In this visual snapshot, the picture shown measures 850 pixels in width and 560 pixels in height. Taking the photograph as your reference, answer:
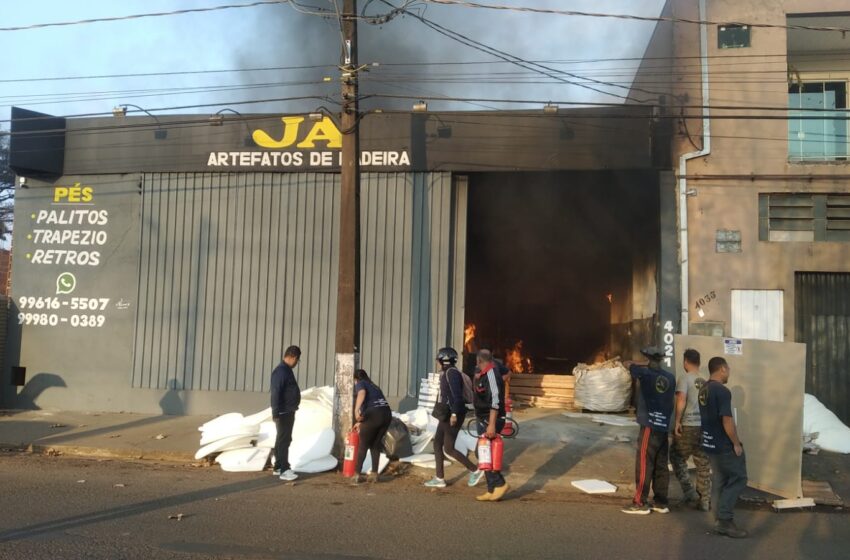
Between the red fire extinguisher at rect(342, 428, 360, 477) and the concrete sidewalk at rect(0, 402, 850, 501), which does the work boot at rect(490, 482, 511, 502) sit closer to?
the concrete sidewalk at rect(0, 402, 850, 501)

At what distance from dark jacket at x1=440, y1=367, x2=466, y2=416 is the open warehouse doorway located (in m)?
6.29

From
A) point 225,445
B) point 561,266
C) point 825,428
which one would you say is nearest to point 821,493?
point 825,428

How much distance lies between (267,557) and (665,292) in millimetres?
8792

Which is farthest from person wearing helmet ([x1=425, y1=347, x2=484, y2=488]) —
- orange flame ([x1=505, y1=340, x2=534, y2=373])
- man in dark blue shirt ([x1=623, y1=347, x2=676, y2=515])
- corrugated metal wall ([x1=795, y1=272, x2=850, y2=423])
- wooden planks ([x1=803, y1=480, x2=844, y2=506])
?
orange flame ([x1=505, y1=340, x2=534, y2=373])

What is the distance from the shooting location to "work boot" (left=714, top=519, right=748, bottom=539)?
220 inches

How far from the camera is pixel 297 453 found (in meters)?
8.39

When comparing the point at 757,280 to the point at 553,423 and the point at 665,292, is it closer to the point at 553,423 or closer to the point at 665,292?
the point at 665,292

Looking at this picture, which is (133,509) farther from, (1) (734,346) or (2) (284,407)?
(1) (734,346)

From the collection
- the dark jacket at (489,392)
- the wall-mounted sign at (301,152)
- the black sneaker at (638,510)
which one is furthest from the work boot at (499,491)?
the wall-mounted sign at (301,152)

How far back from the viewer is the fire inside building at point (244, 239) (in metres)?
11.9

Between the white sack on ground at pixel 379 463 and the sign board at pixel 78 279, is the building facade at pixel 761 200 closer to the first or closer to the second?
the white sack on ground at pixel 379 463

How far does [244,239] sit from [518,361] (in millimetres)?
8345

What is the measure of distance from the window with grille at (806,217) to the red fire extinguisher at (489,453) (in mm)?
7497

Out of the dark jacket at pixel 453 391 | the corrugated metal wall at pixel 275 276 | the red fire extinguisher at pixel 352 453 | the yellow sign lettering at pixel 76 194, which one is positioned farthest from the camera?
the yellow sign lettering at pixel 76 194
